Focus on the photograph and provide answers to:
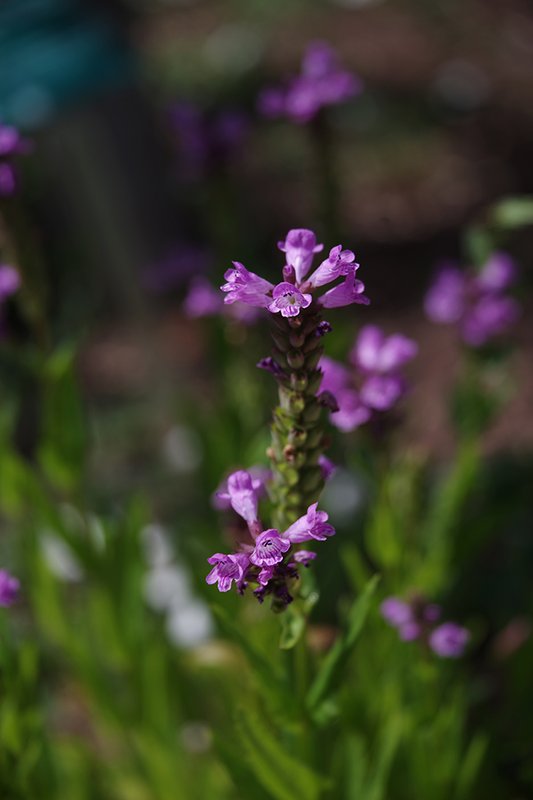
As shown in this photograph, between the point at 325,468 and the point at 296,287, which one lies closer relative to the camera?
the point at 296,287

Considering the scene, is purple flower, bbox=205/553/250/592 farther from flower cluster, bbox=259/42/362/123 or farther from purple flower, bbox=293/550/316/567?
flower cluster, bbox=259/42/362/123

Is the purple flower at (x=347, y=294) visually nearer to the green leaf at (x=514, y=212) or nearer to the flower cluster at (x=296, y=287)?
the flower cluster at (x=296, y=287)

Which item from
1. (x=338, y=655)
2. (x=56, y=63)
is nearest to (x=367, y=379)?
(x=338, y=655)

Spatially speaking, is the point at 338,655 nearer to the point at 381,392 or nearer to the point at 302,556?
the point at 302,556

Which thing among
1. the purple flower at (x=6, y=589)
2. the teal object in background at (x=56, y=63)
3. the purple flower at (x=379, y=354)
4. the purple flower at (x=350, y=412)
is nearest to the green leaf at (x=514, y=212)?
the purple flower at (x=379, y=354)

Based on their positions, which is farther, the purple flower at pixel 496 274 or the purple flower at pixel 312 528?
the purple flower at pixel 496 274

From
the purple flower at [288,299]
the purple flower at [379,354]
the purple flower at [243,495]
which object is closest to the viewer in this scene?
the purple flower at [288,299]
